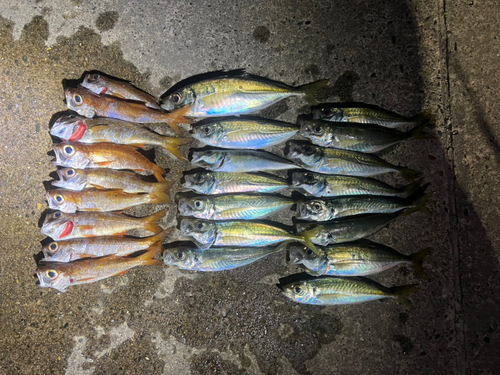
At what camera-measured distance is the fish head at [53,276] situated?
3.09m

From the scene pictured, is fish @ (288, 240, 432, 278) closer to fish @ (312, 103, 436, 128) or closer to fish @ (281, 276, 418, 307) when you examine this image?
fish @ (281, 276, 418, 307)

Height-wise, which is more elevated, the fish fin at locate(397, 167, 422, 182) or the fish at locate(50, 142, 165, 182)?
the fish fin at locate(397, 167, 422, 182)

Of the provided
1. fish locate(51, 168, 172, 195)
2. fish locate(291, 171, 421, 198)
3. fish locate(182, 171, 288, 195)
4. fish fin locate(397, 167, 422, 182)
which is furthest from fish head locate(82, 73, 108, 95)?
fish fin locate(397, 167, 422, 182)

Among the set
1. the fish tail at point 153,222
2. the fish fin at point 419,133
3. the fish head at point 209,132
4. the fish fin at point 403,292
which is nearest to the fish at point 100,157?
the fish tail at point 153,222

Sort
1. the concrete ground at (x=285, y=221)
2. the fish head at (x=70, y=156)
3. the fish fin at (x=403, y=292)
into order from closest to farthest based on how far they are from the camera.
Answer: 1. the fish head at (x=70, y=156)
2. the fish fin at (x=403, y=292)
3. the concrete ground at (x=285, y=221)

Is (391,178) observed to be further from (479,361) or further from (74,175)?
(74,175)

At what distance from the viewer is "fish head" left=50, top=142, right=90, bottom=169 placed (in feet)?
10.0

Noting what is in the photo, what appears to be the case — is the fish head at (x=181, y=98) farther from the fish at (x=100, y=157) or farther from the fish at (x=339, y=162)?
the fish at (x=339, y=162)

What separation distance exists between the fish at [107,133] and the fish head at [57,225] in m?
0.89

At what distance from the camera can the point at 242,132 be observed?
10.4ft

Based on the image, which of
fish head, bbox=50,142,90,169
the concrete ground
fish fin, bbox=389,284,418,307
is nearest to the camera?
fish head, bbox=50,142,90,169

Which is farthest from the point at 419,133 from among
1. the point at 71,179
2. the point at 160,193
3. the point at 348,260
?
the point at 71,179

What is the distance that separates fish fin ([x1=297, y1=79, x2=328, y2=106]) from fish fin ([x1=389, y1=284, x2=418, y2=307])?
2.41 metres

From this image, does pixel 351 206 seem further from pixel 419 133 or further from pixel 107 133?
pixel 107 133
